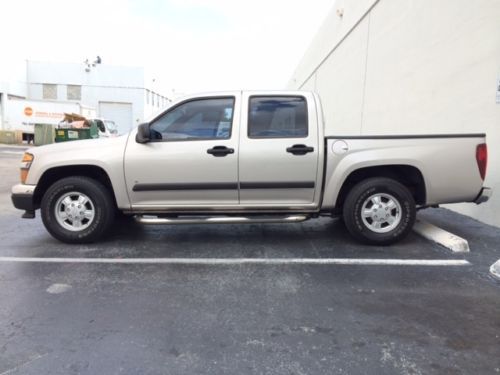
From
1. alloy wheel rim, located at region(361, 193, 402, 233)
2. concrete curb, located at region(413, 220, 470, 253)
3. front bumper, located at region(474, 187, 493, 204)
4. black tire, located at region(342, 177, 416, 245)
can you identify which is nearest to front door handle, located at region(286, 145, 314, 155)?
black tire, located at region(342, 177, 416, 245)

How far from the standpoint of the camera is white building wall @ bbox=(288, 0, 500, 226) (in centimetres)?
591

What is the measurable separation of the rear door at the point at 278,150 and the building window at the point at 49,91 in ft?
152

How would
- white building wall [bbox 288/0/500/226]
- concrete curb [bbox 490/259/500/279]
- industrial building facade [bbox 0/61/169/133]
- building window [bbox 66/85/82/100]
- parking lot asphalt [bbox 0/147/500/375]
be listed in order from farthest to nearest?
building window [bbox 66/85/82/100]
industrial building facade [bbox 0/61/169/133]
white building wall [bbox 288/0/500/226]
concrete curb [bbox 490/259/500/279]
parking lot asphalt [bbox 0/147/500/375]

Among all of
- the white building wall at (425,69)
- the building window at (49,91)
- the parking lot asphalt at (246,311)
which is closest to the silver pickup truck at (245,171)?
the parking lot asphalt at (246,311)

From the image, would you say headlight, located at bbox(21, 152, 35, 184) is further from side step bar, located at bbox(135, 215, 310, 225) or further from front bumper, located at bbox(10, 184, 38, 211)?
side step bar, located at bbox(135, 215, 310, 225)

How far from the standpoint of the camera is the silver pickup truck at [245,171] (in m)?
4.93

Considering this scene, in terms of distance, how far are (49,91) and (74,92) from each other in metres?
2.57

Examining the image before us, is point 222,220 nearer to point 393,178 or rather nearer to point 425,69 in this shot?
point 393,178

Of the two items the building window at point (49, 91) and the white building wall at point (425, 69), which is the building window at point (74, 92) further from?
the white building wall at point (425, 69)

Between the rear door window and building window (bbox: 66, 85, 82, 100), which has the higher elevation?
building window (bbox: 66, 85, 82, 100)

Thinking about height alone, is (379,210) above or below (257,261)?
above

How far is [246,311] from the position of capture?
3.38 meters

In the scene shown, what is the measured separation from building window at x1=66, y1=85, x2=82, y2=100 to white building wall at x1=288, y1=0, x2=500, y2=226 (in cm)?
3929

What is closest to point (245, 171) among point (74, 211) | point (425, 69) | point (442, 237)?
point (74, 211)
